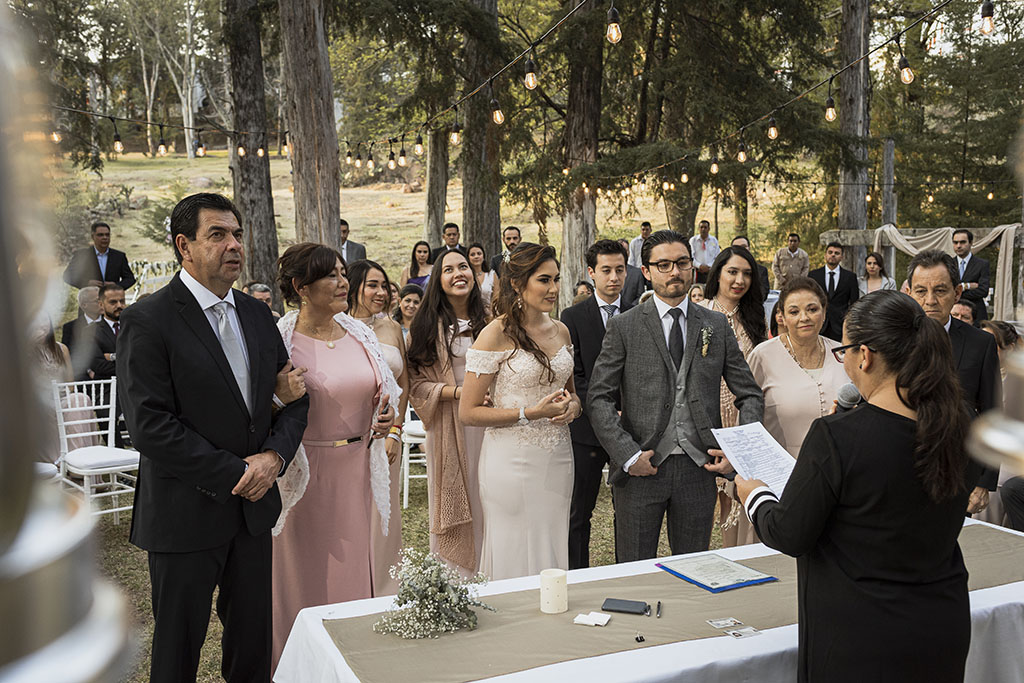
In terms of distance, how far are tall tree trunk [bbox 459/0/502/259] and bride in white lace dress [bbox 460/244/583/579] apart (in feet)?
24.9

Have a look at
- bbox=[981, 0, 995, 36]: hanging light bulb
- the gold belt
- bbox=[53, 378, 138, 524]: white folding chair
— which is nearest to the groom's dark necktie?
the gold belt

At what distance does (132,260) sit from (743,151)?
19.8 m

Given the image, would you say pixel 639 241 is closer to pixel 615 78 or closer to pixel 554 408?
pixel 615 78

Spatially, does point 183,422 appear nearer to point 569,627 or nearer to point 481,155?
point 569,627

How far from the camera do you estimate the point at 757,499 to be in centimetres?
268

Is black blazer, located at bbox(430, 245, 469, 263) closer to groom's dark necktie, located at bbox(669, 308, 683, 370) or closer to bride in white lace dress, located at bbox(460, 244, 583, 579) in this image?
bride in white lace dress, located at bbox(460, 244, 583, 579)

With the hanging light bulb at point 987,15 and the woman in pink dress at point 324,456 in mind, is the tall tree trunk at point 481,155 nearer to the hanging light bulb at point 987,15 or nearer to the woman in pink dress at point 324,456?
the hanging light bulb at point 987,15

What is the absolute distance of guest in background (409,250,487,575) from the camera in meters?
4.66

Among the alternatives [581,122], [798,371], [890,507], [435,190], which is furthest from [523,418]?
[435,190]

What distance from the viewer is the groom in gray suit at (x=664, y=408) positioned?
389 cm

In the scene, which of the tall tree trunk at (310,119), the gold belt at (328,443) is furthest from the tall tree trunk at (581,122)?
the gold belt at (328,443)

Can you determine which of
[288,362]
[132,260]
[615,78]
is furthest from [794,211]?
[288,362]

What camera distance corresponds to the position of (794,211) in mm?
28203

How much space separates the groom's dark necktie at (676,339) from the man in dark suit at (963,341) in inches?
51.6
